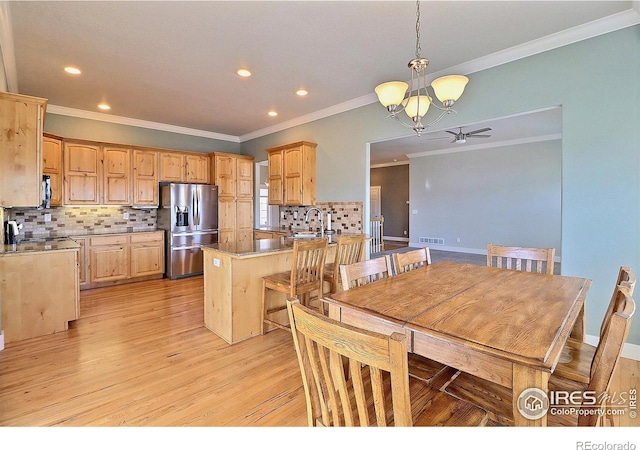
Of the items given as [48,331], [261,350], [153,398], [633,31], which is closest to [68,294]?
[48,331]

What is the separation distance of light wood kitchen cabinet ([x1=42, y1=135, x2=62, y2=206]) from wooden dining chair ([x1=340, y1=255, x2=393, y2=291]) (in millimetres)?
4688

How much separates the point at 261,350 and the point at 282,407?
2.75 feet

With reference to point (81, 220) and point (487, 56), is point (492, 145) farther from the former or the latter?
point (81, 220)

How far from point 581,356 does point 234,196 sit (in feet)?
18.0

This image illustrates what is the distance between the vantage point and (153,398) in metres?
2.01

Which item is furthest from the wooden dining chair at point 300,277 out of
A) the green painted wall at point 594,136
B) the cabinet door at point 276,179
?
the cabinet door at point 276,179

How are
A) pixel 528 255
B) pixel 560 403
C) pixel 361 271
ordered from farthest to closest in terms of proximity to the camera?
pixel 528 255 → pixel 361 271 → pixel 560 403

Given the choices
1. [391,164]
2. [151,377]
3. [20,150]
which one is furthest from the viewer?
[391,164]

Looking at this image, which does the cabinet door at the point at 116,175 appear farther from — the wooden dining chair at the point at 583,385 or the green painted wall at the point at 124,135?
the wooden dining chair at the point at 583,385

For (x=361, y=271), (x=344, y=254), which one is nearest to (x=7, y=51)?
(x=344, y=254)

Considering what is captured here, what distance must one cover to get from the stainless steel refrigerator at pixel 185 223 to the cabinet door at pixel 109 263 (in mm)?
626

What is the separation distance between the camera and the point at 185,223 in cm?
525

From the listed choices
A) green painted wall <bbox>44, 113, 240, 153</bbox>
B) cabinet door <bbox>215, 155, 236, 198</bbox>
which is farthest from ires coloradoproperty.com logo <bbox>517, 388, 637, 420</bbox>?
green painted wall <bbox>44, 113, 240, 153</bbox>

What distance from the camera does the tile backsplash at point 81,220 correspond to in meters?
4.38
